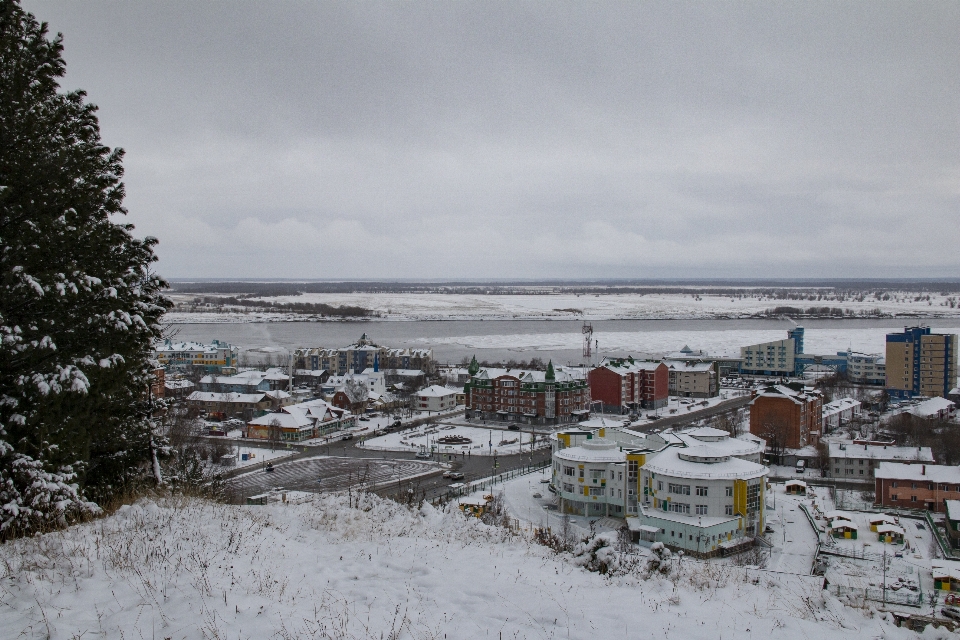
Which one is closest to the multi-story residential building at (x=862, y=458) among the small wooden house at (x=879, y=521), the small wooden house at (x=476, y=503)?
the small wooden house at (x=879, y=521)

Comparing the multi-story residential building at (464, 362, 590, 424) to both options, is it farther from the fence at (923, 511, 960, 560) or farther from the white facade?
the white facade

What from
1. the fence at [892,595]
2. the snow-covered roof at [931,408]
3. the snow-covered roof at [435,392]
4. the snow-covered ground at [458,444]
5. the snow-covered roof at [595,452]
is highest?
the snow-covered roof at [595,452]

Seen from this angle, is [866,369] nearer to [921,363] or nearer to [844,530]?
[921,363]

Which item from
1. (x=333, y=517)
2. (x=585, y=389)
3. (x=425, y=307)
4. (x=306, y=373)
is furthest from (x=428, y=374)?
(x=425, y=307)

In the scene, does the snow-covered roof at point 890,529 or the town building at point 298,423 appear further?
the town building at point 298,423

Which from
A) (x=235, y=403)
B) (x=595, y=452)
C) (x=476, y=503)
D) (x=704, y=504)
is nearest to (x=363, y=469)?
(x=476, y=503)

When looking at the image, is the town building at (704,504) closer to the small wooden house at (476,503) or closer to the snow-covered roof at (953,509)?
the small wooden house at (476,503)

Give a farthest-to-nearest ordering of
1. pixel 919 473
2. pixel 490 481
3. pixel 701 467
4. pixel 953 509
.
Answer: pixel 490 481 < pixel 919 473 < pixel 953 509 < pixel 701 467
